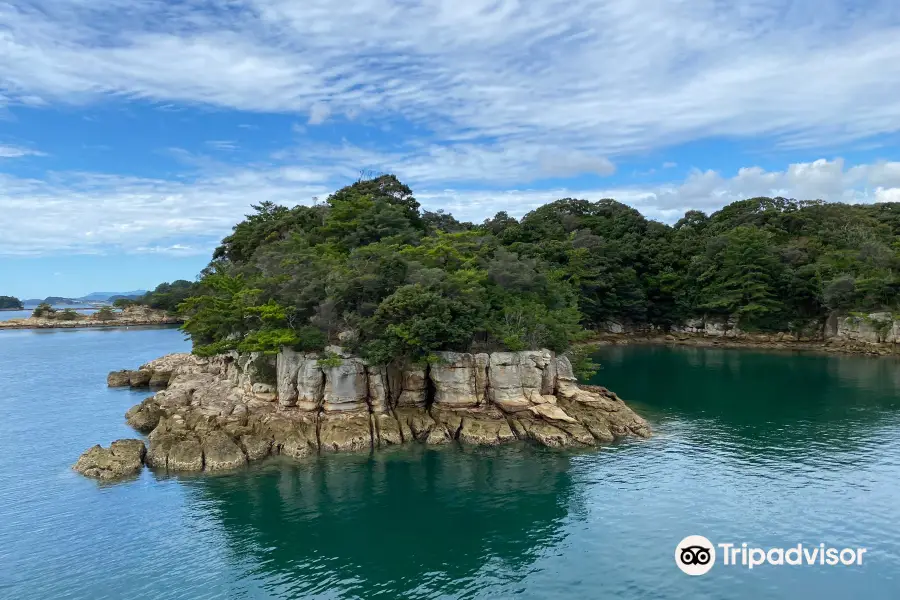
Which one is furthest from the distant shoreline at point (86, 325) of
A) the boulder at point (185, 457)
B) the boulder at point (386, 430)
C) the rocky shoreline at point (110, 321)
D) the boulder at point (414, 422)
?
the boulder at point (386, 430)

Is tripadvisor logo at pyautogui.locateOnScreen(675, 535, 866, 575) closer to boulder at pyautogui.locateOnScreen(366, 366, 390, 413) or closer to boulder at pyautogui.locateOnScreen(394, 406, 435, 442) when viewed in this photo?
boulder at pyautogui.locateOnScreen(394, 406, 435, 442)

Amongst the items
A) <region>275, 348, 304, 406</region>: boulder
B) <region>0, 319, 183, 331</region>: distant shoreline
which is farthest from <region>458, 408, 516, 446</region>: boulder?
<region>0, 319, 183, 331</region>: distant shoreline

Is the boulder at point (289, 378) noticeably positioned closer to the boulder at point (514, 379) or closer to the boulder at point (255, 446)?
the boulder at point (255, 446)

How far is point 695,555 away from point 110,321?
135665mm

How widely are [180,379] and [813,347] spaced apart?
6612cm

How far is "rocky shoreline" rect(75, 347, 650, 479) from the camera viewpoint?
103 feet

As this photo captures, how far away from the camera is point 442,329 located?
32.7 m

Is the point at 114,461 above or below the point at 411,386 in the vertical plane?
below

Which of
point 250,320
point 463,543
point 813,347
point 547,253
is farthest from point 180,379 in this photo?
point 813,347

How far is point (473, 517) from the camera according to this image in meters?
23.9

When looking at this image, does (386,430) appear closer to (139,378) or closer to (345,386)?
(345,386)

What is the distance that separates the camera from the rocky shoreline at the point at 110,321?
124m

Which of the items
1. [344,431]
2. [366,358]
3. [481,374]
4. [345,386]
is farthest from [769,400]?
[344,431]

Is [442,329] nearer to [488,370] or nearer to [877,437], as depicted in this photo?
[488,370]
